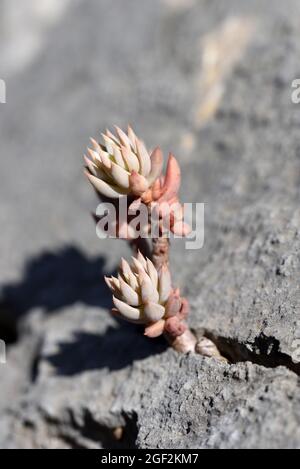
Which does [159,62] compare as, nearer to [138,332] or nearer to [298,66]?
[298,66]

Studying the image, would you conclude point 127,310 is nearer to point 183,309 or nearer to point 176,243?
point 183,309

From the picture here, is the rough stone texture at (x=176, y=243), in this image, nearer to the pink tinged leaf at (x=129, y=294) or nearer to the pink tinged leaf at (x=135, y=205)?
the pink tinged leaf at (x=129, y=294)

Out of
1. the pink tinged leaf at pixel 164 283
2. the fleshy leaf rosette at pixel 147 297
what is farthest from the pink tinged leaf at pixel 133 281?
the pink tinged leaf at pixel 164 283

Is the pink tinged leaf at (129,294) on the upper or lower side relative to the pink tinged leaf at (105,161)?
lower

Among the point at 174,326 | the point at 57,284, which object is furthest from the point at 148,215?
the point at 57,284

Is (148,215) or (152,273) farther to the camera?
(148,215)

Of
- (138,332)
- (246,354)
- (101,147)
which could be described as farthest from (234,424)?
(101,147)

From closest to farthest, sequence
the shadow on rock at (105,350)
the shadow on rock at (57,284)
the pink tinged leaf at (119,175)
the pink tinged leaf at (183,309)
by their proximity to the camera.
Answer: the pink tinged leaf at (119,175), the pink tinged leaf at (183,309), the shadow on rock at (105,350), the shadow on rock at (57,284)
